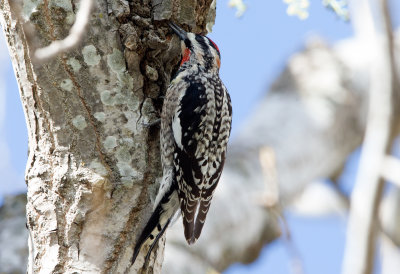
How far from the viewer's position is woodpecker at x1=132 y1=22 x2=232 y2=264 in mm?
3148

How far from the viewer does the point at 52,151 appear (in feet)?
9.13

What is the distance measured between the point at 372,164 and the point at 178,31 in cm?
184

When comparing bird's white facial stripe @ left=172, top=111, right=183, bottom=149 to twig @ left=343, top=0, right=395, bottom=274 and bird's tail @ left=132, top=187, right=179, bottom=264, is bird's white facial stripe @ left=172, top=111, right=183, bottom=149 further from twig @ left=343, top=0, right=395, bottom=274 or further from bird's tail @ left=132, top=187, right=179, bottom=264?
twig @ left=343, top=0, right=395, bottom=274

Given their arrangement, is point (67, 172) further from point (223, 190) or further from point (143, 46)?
point (223, 190)

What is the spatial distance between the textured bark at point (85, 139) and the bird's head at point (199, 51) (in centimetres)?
39

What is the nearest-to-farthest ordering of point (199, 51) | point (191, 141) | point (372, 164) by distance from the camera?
point (372, 164) < point (191, 141) < point (199, 51)

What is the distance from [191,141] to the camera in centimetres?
342

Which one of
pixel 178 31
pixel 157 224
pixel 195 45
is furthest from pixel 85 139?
pixel 195 45

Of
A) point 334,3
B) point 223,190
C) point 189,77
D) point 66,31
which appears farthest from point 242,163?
point 66,31

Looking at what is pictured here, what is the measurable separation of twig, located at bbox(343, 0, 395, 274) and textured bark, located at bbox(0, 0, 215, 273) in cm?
128

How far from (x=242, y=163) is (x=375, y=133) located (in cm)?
381

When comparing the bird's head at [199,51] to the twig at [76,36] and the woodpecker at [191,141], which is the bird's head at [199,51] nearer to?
the woodpecker at [191,141]

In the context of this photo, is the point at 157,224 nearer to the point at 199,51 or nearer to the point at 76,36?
the point at 76,36

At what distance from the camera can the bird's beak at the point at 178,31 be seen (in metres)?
3.28
